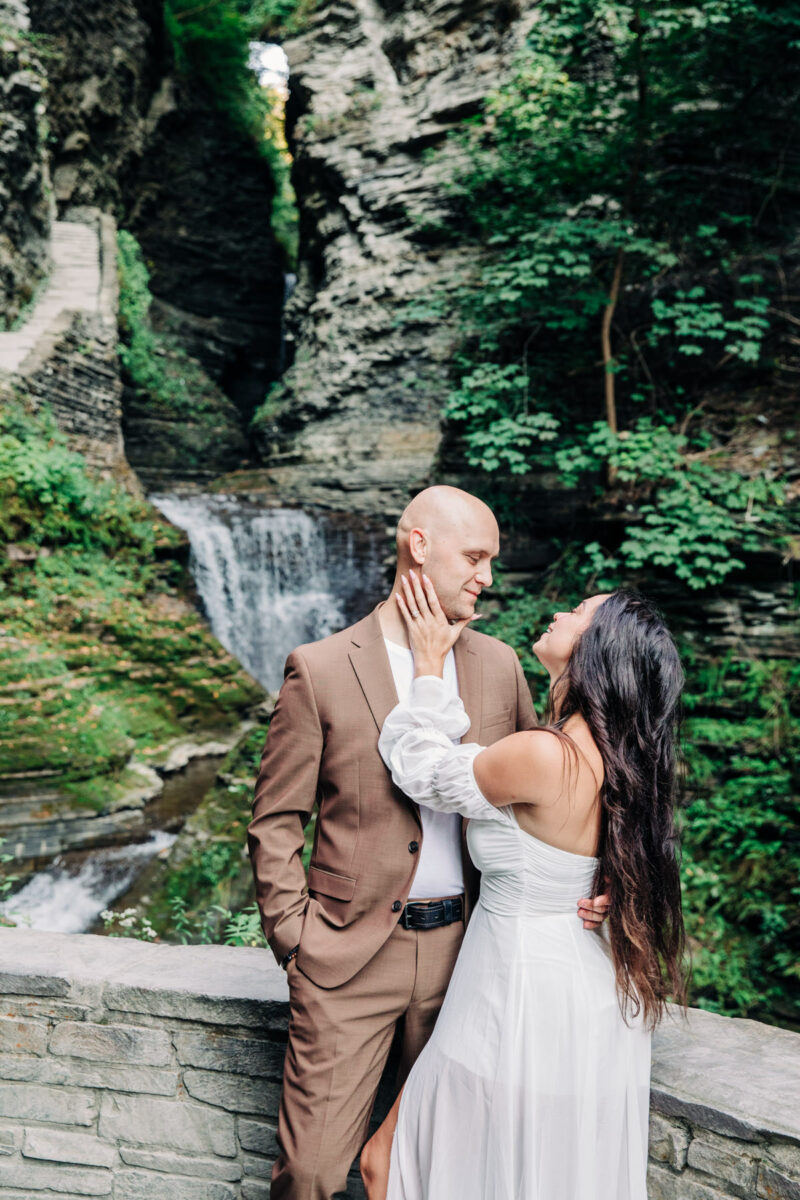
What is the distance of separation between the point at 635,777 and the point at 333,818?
0.66 m

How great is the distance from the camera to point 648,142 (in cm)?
734

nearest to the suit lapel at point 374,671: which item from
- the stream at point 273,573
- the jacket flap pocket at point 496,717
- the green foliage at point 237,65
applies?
the jacket flap pocket at point 496,717

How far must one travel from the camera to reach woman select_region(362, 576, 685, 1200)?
Result: 56.0 inches

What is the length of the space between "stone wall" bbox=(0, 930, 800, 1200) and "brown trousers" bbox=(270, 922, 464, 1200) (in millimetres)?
423

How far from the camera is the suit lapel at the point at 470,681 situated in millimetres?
1851

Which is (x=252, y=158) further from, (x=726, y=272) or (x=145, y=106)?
(x=726, y=272)

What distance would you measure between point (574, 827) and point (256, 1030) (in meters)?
1.12

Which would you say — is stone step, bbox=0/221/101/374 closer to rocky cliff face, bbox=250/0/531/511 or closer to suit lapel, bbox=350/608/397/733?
rocky cliff face, bbox=250/0/531/511

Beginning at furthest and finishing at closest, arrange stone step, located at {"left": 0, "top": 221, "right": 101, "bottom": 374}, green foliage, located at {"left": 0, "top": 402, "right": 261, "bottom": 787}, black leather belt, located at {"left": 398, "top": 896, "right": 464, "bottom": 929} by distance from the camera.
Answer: stone step, located at {"left": 0, "top": 221, "right": 101, "bottom": 374} < green foliage, located at {"left": 0, "top": 402, "right": 261, "bottom": 787} < black leather belt, located at {"left": 398, "top": 896, "right": 464, "bottom": 929}

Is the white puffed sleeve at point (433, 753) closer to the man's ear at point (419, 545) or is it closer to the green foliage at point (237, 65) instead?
the man's ear at point (419, 545)

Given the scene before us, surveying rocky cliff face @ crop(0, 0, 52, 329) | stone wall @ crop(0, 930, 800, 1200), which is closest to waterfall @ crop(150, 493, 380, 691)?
rocky cliff face @ crop(0, 0, 52, 329)

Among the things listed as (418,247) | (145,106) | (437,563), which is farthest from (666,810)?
(145,106)

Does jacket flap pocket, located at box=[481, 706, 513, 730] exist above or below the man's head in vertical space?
below

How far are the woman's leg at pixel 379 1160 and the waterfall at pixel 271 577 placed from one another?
294 inches
